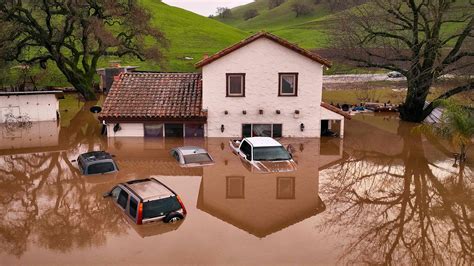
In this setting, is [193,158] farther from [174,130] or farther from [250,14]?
[250,14]

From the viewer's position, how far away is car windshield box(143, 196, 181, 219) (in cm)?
1445

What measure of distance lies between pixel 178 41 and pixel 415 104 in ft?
164

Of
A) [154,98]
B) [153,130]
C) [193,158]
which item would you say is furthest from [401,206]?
[154,98]

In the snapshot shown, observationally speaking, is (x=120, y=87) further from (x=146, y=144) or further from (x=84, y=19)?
(x=84, y=19)

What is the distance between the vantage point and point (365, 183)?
19641mm

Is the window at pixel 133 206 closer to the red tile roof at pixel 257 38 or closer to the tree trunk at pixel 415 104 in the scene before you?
the red tile roof at pixel 257 38

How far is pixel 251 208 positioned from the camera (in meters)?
16.4

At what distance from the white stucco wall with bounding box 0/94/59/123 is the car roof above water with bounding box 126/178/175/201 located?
785 inches

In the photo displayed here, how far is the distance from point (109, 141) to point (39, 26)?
1802cm

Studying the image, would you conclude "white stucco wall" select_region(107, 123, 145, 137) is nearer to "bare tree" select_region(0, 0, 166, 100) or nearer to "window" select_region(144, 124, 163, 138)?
"window" select_region(144, 124, 163, 138)

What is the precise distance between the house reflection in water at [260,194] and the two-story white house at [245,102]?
4171 mm

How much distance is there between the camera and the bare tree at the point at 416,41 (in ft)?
101

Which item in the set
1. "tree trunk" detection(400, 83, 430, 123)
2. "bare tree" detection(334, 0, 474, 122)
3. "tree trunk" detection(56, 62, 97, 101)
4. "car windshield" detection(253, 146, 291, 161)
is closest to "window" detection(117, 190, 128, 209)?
"car windshield" detection(253, 146, 291, 161)

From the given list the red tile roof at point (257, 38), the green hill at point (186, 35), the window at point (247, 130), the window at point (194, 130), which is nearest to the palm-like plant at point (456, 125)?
the red tile roof at point (257, 38)
